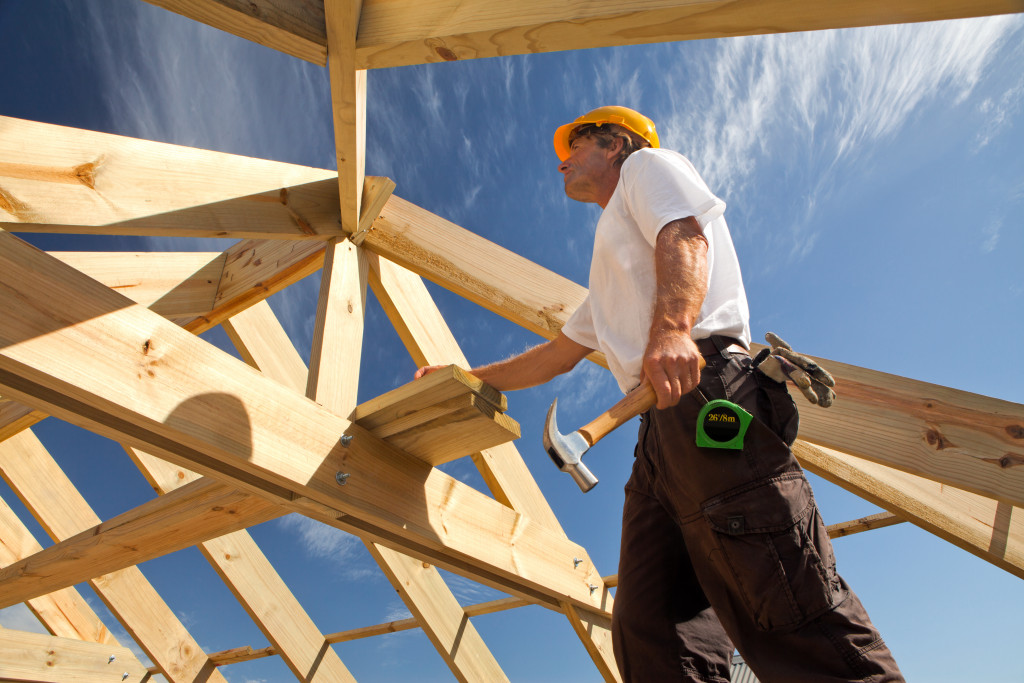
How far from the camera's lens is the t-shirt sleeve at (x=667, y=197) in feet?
3.86

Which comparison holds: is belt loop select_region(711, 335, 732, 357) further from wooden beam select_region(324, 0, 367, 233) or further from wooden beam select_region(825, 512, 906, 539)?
wooden beam select_region(825, 512, 906, 539)

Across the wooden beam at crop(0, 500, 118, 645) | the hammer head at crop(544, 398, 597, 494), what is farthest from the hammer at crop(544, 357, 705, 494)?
the wooden beam at crop(0, 500, 118, 645)

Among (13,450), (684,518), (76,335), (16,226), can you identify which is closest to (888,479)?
(684,518)

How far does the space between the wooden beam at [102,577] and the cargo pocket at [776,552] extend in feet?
11.6

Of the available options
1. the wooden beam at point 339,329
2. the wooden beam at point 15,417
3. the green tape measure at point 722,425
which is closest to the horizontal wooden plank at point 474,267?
the wooden beam at point 339,329

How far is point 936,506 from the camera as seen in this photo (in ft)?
6.45

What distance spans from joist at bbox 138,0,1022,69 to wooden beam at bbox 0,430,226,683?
10.6 ft

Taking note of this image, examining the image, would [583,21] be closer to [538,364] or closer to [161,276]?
[538,364]

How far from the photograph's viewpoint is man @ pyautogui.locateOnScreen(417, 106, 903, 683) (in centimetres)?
95

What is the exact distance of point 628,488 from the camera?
1366 millimetres

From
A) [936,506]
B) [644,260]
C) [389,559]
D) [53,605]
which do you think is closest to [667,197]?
[644,260]

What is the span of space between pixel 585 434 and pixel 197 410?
760 millimetres

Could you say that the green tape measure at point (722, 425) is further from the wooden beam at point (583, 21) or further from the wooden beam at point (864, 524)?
the wooden beam at point (864, 524)

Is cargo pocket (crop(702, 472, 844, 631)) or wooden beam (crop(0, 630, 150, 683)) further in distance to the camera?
wooden beam (crop(0, 630, 150, 683))
